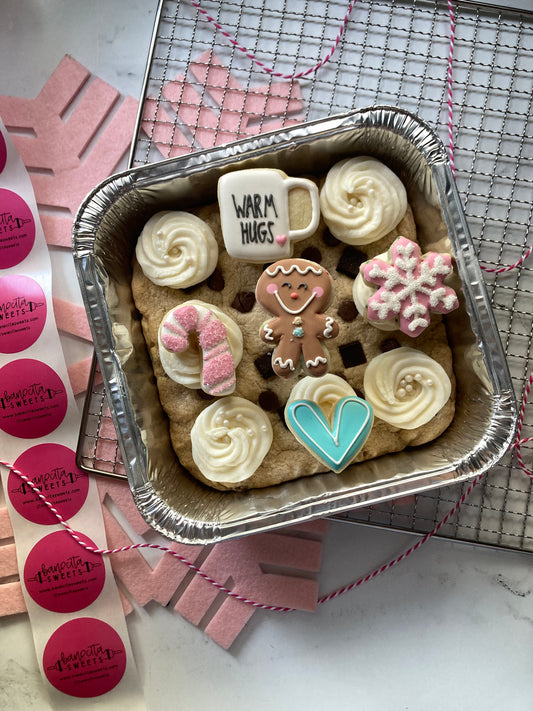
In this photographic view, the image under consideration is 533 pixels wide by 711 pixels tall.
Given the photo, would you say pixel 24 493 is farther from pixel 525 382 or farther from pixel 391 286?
pixel 525 382

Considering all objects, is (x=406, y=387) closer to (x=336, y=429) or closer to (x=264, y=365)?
(x=336, y=429)

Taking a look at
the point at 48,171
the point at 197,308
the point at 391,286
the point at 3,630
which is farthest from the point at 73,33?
the point at 3,630

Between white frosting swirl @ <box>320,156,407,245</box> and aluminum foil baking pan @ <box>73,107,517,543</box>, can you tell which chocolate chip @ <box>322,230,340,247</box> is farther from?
aluminum foil baking pan @ <box>73,107,517,543</box>

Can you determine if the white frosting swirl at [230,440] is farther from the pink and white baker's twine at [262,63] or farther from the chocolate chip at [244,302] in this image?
the pink and white baker's twine at [262,63]

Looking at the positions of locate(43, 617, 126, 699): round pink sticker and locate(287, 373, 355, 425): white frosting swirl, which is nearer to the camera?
locate(287, 373, 355, 425): white frosting swirl

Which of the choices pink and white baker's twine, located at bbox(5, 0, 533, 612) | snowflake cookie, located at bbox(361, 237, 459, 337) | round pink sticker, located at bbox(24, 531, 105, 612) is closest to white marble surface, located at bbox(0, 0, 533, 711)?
pink and white baker's twine, located at bbox(5, 0, 533, 612)

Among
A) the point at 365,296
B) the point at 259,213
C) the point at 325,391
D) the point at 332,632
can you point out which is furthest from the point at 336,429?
the point at 332,632
